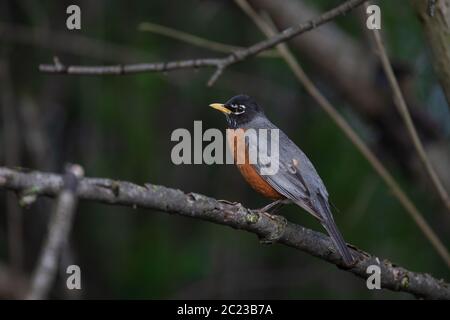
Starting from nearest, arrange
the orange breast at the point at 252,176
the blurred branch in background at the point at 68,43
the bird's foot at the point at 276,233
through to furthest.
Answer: the bird's foot at the point at 276,233 < the orange breast at the point at 252,176 < the blurred branch in background at the point at 68,43

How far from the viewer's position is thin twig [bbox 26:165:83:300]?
158cm

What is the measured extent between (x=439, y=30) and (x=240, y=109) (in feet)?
5.91

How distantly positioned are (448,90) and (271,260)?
3.59m

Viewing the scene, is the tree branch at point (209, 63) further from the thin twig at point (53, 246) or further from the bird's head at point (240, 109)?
the thin twig at point (53, 246)

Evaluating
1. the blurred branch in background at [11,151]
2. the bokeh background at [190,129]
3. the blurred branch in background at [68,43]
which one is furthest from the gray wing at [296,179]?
the blurred branch in background at [11,151]

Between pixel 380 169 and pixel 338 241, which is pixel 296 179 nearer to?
pixel 380 169

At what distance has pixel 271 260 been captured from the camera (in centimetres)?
685

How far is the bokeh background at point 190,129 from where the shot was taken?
5969 millimetres

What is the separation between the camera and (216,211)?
2812mm

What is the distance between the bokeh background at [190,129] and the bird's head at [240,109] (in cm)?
122

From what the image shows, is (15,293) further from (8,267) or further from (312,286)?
(312,286)

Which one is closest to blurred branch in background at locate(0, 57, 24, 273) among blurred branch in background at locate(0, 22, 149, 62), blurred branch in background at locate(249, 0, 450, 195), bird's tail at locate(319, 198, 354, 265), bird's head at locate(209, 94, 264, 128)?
→ blurred branch in background at locate(0, 22, 149, 62)

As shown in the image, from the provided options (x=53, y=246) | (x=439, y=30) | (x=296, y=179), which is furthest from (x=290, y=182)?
(x=53, y=246)

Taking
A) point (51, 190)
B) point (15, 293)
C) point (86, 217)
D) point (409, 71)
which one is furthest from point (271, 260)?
point (51, 190)
